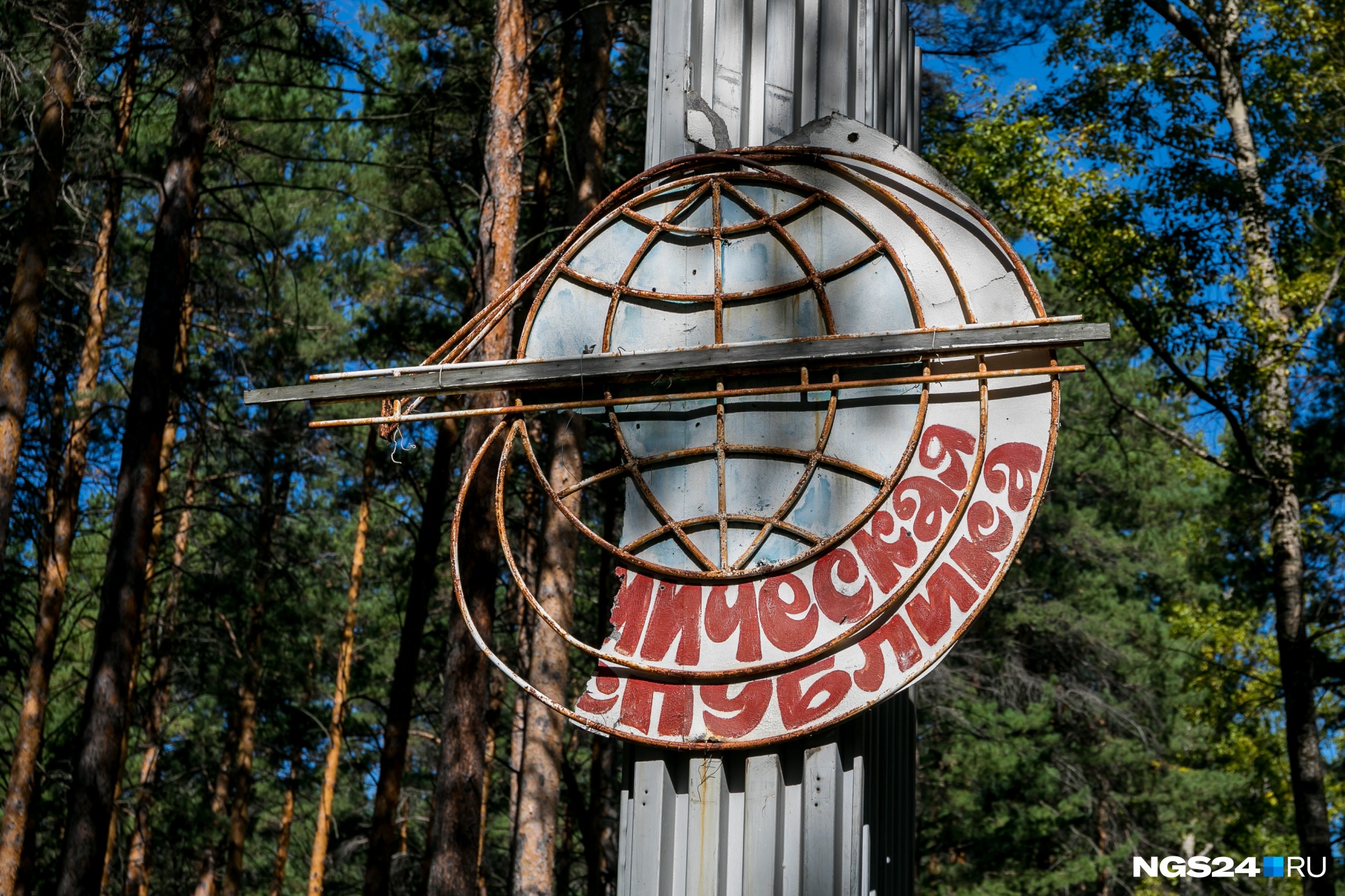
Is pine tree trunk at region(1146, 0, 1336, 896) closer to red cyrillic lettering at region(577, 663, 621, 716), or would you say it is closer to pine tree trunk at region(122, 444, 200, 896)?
red cyrillic lettering at region(577, 663, 621, 716)

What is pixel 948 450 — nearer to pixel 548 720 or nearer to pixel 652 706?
pixel 652 706

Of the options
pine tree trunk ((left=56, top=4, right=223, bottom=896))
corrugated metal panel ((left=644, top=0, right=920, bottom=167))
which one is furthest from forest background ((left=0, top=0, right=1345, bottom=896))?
corrugated metal panel ((left=644, top=0, right=920, bottom=167))

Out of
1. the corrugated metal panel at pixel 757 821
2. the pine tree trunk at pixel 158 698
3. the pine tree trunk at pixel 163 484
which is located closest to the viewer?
the corrugated metal panel at pixel 757 821

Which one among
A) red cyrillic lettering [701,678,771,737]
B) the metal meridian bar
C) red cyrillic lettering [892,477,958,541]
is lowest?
red cyrillic lettering [701,678,771,737]

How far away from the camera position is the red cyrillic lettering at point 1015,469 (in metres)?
3.76

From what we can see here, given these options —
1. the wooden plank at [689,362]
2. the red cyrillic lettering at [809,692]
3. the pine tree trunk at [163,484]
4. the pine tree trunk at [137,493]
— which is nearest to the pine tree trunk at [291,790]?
the pine tree trunk at [163,484]

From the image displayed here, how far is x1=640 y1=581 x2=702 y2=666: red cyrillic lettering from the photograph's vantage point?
3906 millimetres

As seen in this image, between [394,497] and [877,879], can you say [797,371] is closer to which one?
[877,879]

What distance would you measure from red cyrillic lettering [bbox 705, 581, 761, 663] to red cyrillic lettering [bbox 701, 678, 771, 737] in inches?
3.4

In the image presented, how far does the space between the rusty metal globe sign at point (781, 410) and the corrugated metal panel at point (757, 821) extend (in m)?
0.24

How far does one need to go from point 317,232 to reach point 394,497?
5.05 metres

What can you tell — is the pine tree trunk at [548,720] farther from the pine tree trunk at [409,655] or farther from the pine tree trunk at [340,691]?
the pine tree trunk at [340,691]

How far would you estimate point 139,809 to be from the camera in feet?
67.4

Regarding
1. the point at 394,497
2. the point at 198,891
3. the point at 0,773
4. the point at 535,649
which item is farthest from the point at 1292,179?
the point at 198,891
